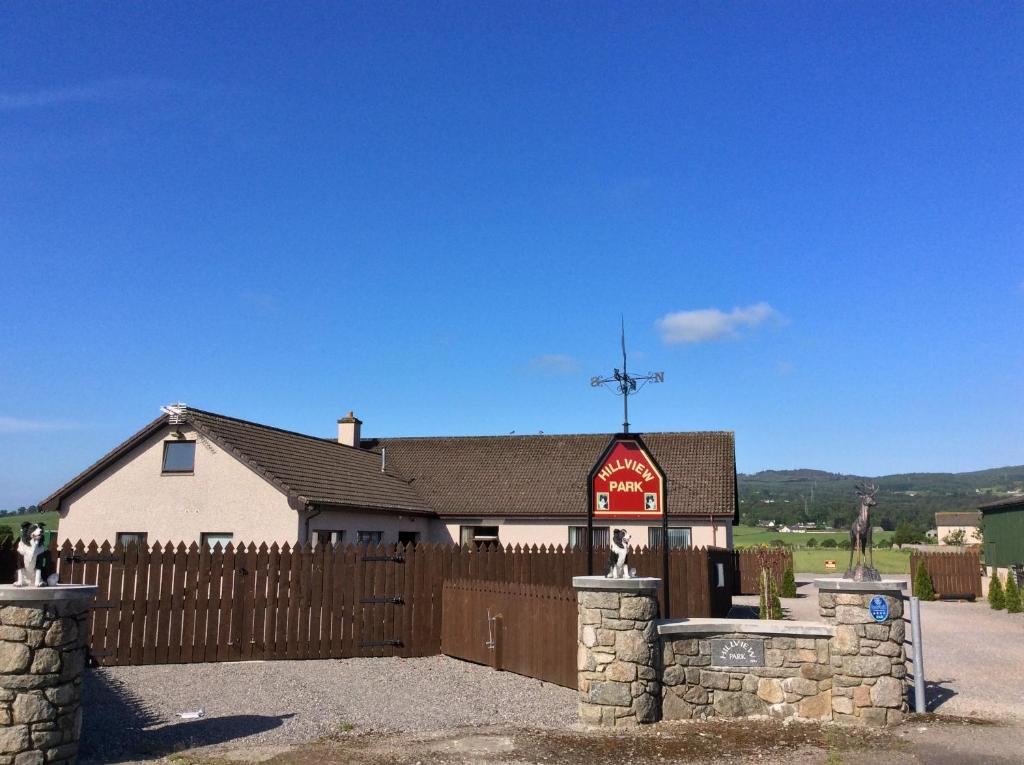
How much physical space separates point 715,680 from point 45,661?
6990 mm

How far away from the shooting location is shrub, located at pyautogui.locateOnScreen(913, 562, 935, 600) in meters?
28.7

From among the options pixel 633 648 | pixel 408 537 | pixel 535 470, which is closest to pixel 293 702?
pixel 633 648

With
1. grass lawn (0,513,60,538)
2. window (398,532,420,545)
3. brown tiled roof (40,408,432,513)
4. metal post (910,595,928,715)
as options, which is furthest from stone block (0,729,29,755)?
window (398,532,420,545)

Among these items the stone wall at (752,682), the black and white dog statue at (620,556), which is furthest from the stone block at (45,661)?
the stone wall at (752,682)

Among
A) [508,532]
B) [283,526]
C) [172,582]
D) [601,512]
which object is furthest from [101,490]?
[601,512]

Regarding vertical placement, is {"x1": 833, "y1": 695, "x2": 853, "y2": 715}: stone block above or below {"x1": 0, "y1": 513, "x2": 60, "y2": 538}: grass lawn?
below

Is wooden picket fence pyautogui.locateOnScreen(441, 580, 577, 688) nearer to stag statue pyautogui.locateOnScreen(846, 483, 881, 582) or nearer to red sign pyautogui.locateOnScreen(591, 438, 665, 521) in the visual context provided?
red sign pyautogui.locateOnScreen(591, 438, 665, 521)

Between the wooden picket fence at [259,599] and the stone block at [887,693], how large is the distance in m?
7.83

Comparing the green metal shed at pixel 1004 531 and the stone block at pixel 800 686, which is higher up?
the green metal shed at pixel 1004 531

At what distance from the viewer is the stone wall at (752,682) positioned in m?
9.80

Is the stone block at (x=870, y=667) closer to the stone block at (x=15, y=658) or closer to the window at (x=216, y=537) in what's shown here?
the stone block at (x=15, y=658)

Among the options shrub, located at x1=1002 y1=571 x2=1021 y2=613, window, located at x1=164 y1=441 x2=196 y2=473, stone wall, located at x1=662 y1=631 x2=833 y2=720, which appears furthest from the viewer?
shrub, located at x1=1002 y1=571 x2=1021 y2=613

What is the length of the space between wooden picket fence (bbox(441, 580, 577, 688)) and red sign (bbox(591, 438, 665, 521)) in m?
1.57

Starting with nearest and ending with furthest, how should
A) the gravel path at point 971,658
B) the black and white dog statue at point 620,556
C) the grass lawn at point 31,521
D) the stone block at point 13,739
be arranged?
the stone block at point 13,739 < the black and white dog statue at point 620,556 < the gravel path at point 971,658 < the grass lawn at point 31,521
